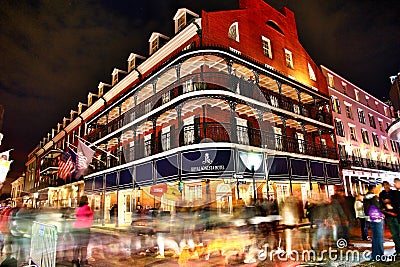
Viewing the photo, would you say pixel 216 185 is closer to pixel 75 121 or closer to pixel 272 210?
pixel 272 210

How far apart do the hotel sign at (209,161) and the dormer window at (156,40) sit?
11052mm

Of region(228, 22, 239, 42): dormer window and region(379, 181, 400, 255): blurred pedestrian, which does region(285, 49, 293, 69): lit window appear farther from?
region(379, 181, 400, 255): blurred pedestrian

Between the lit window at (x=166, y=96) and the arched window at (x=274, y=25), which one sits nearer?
the lit window at (x=166, y=96)

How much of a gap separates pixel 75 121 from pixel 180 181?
86.3ft

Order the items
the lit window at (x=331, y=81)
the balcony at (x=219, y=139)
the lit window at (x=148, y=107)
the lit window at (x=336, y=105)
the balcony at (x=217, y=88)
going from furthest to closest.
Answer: the lit window at (x=331, y=81)
the lit window at (x=336, y=105)
the lit window at (x=148, y=107)
the balcony at (x=217, y=88)
the balcony at (x=219, y=139)

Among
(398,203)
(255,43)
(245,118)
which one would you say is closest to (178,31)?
(255,43)

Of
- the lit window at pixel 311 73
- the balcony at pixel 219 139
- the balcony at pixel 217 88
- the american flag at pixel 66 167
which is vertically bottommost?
the american flag at pixel 66 167

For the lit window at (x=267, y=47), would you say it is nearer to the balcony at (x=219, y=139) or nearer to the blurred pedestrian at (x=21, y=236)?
the balcony at (x=219, y=139)

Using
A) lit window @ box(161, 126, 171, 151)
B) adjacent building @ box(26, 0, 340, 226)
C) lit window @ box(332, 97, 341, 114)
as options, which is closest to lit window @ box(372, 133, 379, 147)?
lit window @ box(332, 97, 341, 114)

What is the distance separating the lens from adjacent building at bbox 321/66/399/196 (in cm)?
2464

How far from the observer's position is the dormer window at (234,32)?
1833 cm

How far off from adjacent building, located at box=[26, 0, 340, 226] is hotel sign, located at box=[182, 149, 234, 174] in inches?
2.2

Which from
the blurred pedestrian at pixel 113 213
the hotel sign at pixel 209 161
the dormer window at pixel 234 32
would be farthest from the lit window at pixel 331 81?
the blurred pedestrian at pixel 113 213

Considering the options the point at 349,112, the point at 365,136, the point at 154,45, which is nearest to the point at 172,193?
the point at 154,45
